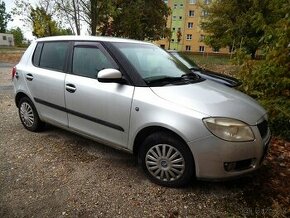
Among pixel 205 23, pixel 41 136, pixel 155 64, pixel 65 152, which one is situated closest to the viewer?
pixel 155 64

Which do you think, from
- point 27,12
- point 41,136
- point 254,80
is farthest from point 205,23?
point 41,136

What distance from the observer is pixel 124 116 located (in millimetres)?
3711

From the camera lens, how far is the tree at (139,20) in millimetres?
29844

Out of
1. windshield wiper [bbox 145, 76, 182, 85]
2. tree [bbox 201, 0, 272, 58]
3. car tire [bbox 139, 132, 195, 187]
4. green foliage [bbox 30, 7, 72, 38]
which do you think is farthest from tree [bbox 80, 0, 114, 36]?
car tire [bbox 139, 132, 195, 187]

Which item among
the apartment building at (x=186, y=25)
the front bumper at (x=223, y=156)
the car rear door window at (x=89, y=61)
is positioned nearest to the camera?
the front bumper at (x=223, y=156)

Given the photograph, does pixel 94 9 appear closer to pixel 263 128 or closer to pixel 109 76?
pixel 109 76

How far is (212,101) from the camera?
11.5 ft

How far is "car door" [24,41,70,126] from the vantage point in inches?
176

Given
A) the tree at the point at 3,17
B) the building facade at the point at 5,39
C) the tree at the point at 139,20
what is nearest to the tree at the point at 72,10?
the tree at the point at 139,20

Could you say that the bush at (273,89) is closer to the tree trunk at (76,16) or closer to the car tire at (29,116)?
the car tire at (29,116)

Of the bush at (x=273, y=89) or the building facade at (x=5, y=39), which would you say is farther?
the building facade at (x=5, y=39)

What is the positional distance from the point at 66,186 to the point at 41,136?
1.84 meters

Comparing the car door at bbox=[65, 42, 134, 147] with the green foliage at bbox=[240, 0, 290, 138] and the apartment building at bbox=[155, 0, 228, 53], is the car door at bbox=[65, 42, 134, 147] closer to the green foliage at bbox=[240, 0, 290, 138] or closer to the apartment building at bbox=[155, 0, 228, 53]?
the green foliage at bbox=[240, 0, 290, 138]

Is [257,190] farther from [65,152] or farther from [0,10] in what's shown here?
[0,10]
